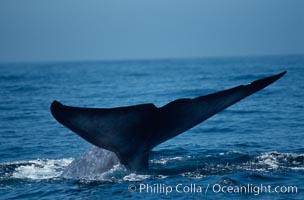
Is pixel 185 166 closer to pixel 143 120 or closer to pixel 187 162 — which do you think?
pixel 187 162

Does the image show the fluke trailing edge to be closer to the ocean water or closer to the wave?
the ocean water

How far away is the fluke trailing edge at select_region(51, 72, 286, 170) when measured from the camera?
5434 millimetres

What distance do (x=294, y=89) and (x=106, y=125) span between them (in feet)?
71.8

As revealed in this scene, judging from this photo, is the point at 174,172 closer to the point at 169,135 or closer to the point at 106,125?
the point at 169,135

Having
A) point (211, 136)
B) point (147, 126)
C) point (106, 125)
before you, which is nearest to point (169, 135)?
point (147, 126)

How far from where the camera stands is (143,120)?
5.81m

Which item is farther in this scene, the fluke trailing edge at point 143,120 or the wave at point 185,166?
the wave at point 185,166

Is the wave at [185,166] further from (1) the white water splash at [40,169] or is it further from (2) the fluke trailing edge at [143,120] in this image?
(2) the fluke trailing edge at [143,120]

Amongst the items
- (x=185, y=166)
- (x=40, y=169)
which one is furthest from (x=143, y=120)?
(x=40, y=169)

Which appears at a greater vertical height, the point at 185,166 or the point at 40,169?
the point at 185,166

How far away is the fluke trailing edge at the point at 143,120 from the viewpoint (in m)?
5.43

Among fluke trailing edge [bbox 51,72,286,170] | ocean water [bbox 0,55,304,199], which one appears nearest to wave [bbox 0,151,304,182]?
ocean water [bbox 0,55,304,199]

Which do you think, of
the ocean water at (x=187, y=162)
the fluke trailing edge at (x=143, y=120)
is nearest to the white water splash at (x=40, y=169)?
the ocean water at (x=187, y=162)

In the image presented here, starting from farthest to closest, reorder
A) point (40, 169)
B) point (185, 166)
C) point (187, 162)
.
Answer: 1. point (40, 169)
2. point (187, 162)
3. point (185, 166)
